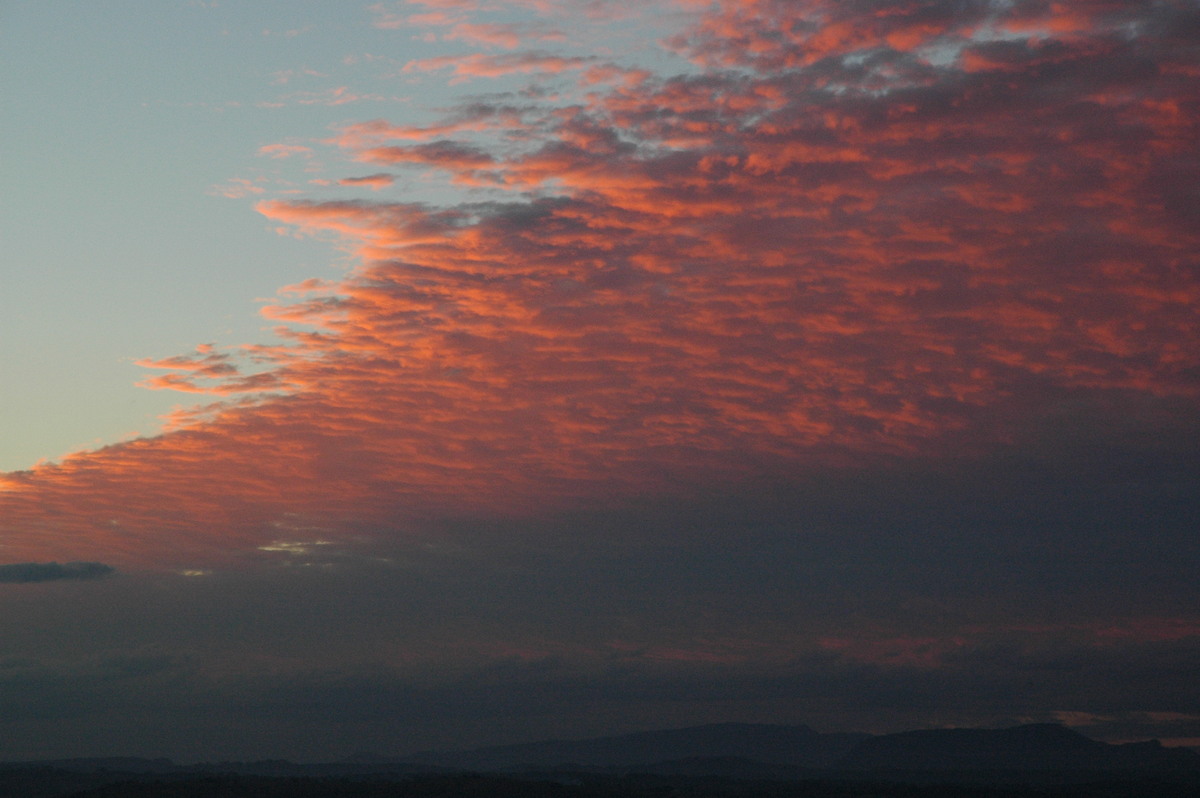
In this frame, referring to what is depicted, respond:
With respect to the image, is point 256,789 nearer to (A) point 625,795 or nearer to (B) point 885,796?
(A) point 625,795

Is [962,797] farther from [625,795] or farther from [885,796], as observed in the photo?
[625,795]

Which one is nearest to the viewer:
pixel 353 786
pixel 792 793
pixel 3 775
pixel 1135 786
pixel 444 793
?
pixel 444 793

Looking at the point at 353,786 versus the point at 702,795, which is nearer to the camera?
the point at 353,786

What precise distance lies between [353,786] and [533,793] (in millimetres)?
19970

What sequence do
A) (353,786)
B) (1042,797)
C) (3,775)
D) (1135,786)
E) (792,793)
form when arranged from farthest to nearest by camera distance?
(3,775)
(1135,786)
(792,793)
(1042,797)
(353,786)

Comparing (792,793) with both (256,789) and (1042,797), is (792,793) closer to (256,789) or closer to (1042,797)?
(1042,797)

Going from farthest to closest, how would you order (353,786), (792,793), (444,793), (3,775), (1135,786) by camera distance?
(3,775) < (1135,786) < (792,793) < (353,786) < (444,793)

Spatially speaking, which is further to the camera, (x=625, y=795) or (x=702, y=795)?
(x=702, y=795)

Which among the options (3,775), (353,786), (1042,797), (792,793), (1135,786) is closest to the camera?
(353,786)

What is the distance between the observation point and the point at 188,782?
388 ft

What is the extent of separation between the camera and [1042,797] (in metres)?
124

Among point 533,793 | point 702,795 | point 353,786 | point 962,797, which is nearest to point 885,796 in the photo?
point 962,797

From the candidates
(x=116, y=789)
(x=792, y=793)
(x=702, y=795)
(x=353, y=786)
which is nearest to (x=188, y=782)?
(x=116, y=789)

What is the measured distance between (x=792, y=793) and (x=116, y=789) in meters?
79.4
